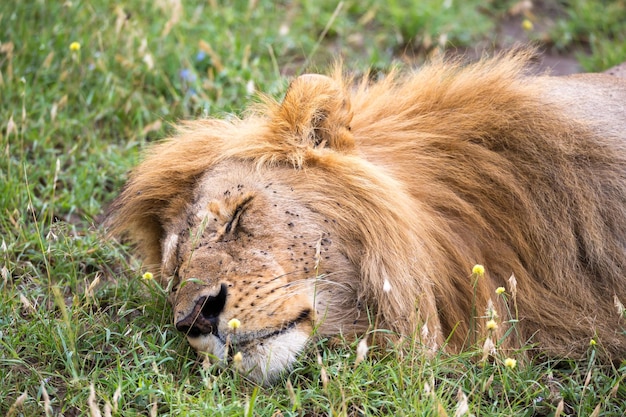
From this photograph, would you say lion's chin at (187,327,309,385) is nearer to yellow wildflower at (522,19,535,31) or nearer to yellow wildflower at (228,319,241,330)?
yellow wildflower at (228,319,241,330)

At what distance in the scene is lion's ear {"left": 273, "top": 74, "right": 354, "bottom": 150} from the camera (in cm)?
362

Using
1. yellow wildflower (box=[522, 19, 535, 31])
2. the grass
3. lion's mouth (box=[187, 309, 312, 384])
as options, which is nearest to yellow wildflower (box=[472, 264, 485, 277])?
the grass

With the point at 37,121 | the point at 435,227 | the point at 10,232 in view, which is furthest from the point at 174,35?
the point at 435,227

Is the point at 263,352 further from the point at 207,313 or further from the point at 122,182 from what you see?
the point at 122,182

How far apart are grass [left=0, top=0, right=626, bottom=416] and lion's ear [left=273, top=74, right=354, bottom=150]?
0.84 m

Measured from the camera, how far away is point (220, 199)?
142 inches

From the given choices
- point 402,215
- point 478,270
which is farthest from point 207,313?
point 478,270

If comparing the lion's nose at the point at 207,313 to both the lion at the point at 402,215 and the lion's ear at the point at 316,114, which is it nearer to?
the lion at the point at 402,215

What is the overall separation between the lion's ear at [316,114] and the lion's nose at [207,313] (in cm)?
76

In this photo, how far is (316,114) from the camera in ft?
11.9

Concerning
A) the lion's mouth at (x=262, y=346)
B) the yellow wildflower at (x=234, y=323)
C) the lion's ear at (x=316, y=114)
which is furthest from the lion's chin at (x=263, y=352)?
the lion's ear at (x=316, y=114)

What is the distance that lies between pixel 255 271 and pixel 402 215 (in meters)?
0.62

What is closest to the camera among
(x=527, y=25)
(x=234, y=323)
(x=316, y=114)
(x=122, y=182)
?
(x=234, y=323)

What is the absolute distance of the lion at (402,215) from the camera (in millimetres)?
3389
